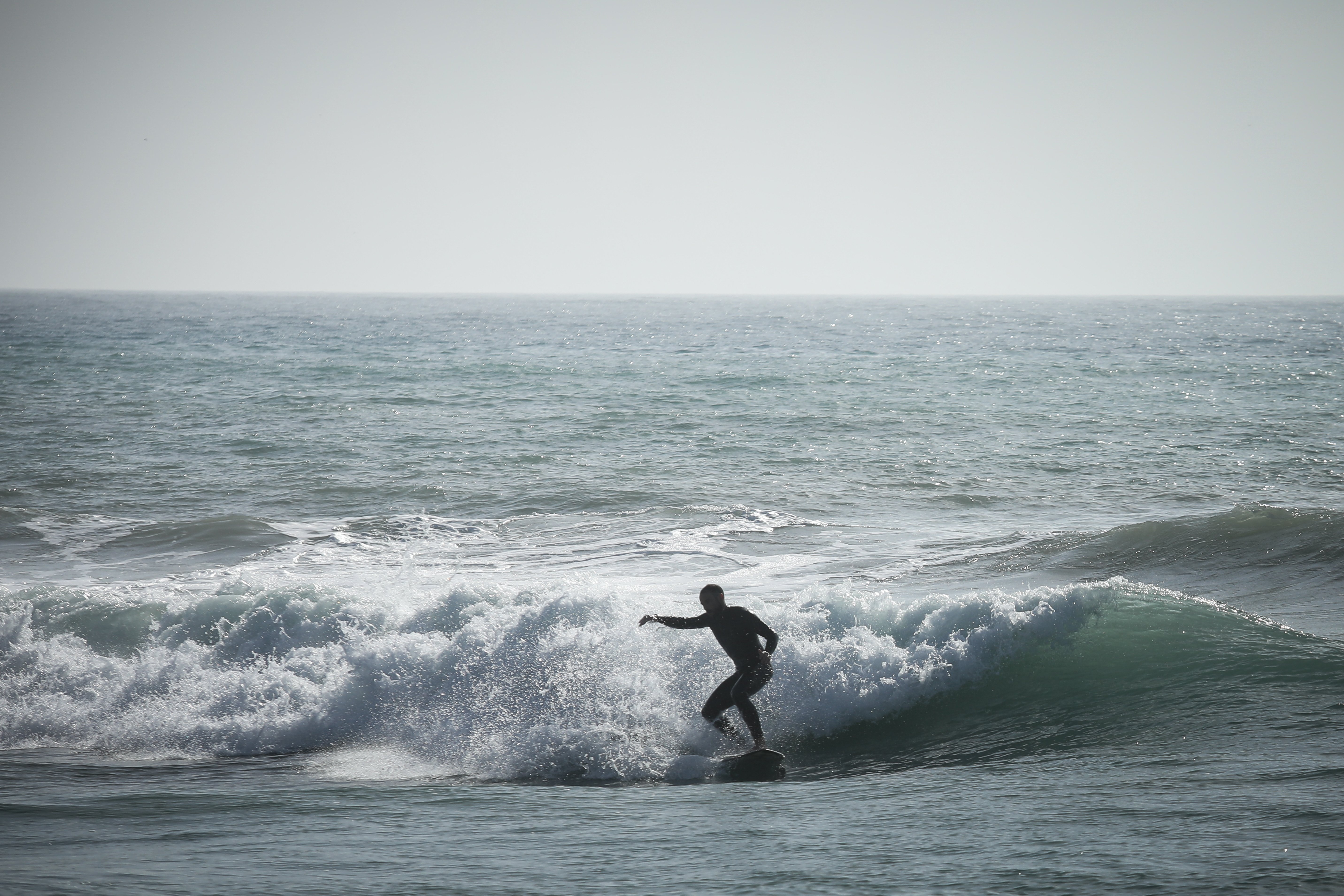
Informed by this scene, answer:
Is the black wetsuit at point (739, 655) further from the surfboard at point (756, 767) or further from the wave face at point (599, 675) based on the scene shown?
the wave face at point (599, 675)

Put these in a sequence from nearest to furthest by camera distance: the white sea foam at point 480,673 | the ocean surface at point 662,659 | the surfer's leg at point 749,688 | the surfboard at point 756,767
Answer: the ocean surface at point 662,659, the surfboard at point 756,767, the surfer's leg at point 749,688, the white sea foam at point 480,673

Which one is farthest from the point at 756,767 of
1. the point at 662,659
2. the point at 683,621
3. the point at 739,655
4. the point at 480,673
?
the point at 480,673

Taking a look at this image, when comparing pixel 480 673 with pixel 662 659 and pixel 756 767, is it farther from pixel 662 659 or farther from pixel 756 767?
pixel 756 767

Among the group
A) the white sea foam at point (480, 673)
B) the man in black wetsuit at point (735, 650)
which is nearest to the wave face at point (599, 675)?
the white sea foam at point (480, 673)

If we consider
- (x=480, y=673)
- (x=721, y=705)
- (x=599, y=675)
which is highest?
(x=721, y=705)

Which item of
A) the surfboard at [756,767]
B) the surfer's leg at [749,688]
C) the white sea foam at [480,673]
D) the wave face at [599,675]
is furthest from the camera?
the white sea foam at [480,673]

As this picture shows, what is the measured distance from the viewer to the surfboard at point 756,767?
690 cm

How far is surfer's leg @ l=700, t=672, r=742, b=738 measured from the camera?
24.1 ft

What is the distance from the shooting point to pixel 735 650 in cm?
741

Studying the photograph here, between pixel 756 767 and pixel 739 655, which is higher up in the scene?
pixel 739 655

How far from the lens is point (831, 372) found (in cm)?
3972

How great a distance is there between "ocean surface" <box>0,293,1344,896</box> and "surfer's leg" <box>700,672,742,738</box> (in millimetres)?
191

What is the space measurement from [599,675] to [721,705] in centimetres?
152

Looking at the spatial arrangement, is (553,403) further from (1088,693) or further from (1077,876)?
(1077,876)
